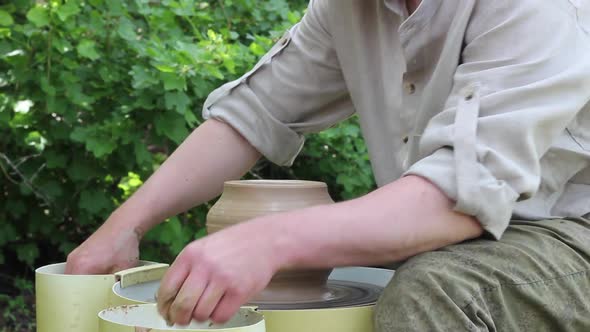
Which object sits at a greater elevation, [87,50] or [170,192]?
[87,50]

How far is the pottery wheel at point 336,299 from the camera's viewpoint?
1.79 meters

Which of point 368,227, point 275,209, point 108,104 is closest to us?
point 368,227

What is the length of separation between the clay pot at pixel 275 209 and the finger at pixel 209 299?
394 millimetres

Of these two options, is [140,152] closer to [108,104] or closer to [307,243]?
[108,104]

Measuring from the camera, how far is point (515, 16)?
164cm

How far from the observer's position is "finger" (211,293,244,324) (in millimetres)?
1433

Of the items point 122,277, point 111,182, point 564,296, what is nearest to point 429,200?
point 564,296

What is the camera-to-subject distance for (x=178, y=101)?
299cm

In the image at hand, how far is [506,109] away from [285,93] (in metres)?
0.83

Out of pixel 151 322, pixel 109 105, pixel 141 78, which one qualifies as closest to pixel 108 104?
pixel 109 105

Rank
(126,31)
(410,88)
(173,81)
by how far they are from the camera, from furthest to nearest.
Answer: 1. (126,31)
2. (173,81)
3. (410,88)

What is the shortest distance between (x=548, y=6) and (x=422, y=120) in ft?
1.14

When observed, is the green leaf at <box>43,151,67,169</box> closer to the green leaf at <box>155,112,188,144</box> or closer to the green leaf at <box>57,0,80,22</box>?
the green leaf at <box>155,112,188,144</box>

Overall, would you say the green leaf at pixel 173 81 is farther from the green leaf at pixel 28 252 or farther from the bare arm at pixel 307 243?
the bare arm at pixel 307 243
